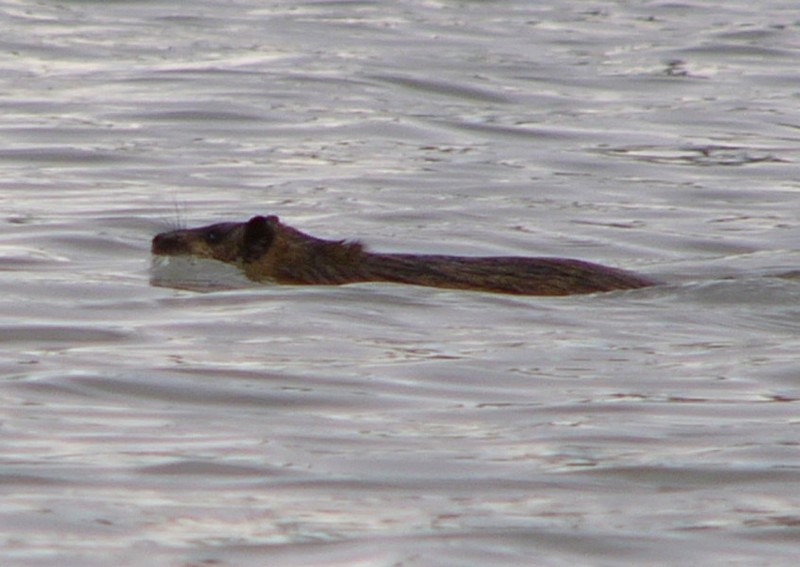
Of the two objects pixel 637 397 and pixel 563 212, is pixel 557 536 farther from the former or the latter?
pixel 563 212

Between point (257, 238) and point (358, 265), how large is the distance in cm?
62

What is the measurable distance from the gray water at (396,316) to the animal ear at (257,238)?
20 centimetres

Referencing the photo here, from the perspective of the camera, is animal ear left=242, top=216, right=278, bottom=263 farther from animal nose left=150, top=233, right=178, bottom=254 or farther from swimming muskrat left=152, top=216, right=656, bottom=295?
animal nose left=150, top=233, right=178, bottom=254

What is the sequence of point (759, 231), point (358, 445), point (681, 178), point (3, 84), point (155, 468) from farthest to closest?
point (3, 84)
point (681, 178)
point (759, 231)
point (358, 445)
point (155, 468)

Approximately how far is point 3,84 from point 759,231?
7699 mm

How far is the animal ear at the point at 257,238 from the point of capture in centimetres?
1065

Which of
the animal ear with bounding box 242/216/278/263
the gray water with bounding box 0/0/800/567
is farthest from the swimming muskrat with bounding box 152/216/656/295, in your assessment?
the gray water with bounding box 0/0/800/567

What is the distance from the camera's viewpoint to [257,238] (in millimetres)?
10672

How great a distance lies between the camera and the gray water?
581 cm

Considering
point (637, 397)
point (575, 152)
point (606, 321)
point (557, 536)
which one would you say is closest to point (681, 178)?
point (575, 152)

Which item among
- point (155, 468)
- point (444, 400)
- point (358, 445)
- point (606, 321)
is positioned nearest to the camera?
point (155, 468)

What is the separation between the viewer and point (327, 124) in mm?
16547

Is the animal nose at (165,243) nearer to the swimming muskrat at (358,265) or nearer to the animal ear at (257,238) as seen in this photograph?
the swimming muskrat at (358,265)

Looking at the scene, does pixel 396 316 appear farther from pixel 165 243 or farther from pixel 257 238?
pixel 165 243
